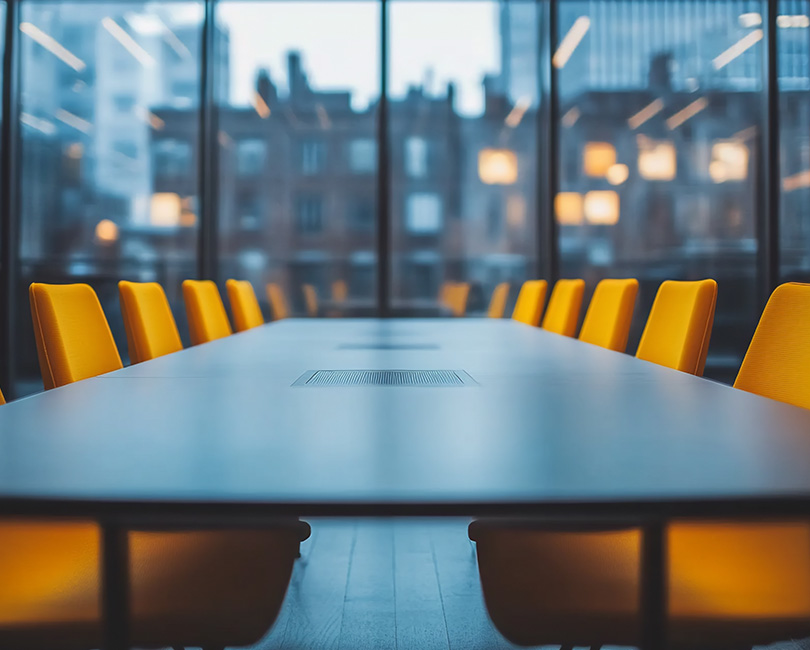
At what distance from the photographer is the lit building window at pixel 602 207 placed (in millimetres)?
5668

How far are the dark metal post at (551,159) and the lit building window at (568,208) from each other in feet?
0.17

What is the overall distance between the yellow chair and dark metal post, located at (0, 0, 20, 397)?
179 inches

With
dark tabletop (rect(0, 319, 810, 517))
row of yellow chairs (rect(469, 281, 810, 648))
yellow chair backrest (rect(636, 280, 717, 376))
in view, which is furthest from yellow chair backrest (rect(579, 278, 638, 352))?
row of yellow chairs (rect(469, 281, 810, 648))

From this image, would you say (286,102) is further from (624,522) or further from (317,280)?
(624,522)

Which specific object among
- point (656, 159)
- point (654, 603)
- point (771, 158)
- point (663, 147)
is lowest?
point (654, 603)

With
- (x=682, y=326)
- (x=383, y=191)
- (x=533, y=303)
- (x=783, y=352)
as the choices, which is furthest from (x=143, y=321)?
→ (x=383, y=191)

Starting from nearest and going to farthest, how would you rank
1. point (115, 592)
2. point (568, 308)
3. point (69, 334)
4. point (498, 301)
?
point (115, 592), point (69, 334), point (568, 308), point (498, 301)

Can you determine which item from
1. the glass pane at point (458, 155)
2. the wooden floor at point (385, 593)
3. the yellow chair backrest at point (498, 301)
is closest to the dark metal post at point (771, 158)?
the glass pane at point (458, 155)

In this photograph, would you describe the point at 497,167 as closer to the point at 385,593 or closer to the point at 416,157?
the point at 416,157

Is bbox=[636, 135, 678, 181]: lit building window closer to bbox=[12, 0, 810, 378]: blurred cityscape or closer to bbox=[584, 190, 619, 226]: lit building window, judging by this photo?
bbox=[12, 0, 810, 378]: blurred cityscape

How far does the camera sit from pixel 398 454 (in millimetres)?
904

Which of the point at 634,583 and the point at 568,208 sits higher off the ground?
the point at 568,208

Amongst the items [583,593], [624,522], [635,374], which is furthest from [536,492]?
[635,374]

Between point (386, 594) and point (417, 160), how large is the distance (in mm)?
4266
